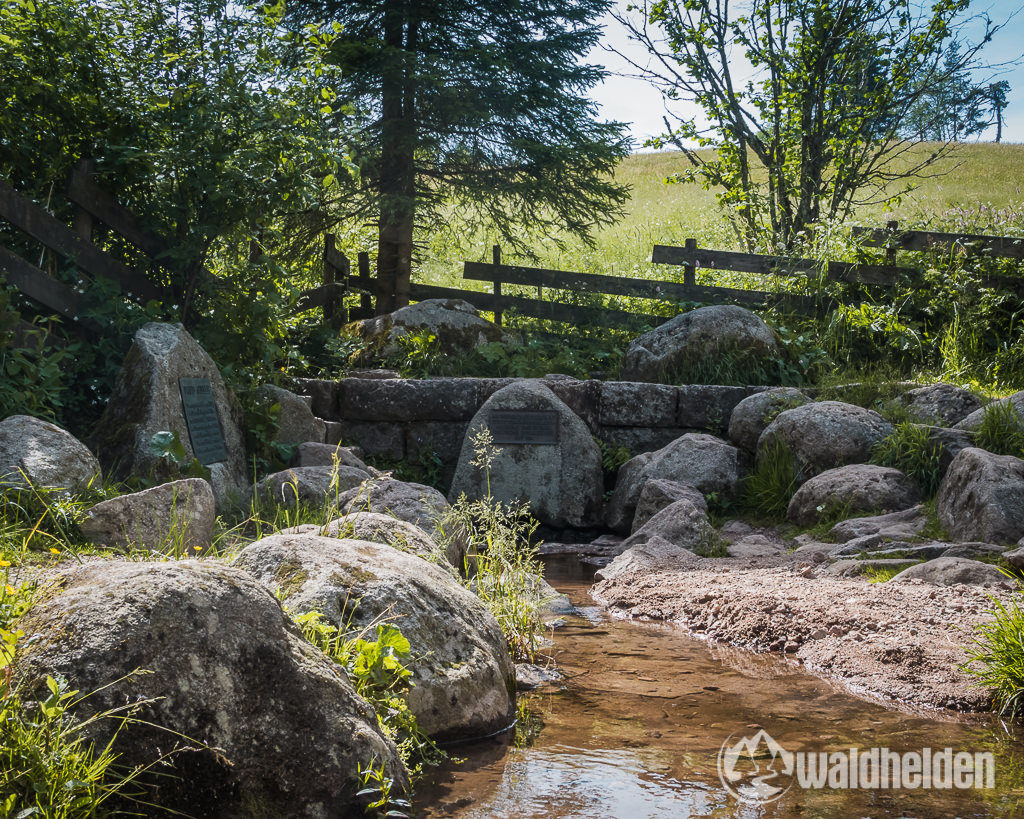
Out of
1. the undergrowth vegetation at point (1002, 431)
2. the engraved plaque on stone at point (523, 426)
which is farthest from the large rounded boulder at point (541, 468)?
the undergrowth vegetation at point (1002, 431)

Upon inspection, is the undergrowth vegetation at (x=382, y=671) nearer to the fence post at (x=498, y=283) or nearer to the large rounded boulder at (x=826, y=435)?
the large rounded boulder at (x=826, y=435)

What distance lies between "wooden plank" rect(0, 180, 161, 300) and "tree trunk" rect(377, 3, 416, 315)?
14.2 ft

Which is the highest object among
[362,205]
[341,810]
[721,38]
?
[721,38]

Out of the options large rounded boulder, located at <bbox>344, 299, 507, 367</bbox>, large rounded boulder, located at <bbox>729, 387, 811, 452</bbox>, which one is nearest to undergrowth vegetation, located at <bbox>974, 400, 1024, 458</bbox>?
large rounded boulder, located at <bbox>729, 387, 811, 452</bbox>

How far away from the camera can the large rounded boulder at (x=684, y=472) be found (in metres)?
8.01

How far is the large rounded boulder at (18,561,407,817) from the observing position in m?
2.22

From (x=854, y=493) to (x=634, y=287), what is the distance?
536 centimetres

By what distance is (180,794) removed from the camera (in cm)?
A: 221

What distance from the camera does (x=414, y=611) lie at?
10.9 feet

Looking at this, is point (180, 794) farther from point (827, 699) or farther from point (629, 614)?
point (629, 614)

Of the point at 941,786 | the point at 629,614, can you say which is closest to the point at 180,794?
the point at 941,786

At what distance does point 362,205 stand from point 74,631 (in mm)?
9820

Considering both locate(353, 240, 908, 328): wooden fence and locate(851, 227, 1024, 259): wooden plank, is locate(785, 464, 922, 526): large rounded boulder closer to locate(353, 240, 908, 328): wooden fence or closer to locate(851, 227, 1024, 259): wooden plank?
locate(353, 240, 908, 328): wooden fence

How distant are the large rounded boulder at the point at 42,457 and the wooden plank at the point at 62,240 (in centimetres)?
202
